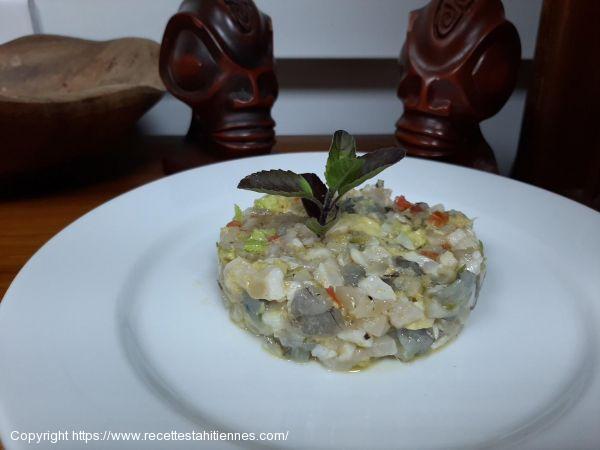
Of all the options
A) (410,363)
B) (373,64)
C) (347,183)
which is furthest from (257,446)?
(373,64)

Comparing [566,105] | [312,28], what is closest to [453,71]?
[566,105]

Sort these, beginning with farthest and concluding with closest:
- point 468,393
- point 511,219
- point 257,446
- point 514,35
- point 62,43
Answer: point 62,43, point 514,35, point 511,219, point 468,393, point 257,446

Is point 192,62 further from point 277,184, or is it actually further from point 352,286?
point 352,286

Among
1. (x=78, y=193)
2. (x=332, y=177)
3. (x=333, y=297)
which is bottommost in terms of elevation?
(x=78, y=193)

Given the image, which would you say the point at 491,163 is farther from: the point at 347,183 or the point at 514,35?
the point at 347,183

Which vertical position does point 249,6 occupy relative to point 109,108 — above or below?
above

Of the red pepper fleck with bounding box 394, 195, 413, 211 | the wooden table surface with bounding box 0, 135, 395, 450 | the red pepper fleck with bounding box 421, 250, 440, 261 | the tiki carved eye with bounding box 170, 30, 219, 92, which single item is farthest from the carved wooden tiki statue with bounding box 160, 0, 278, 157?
the red pepper fleck with bounding box 421, 250, 440, 261
